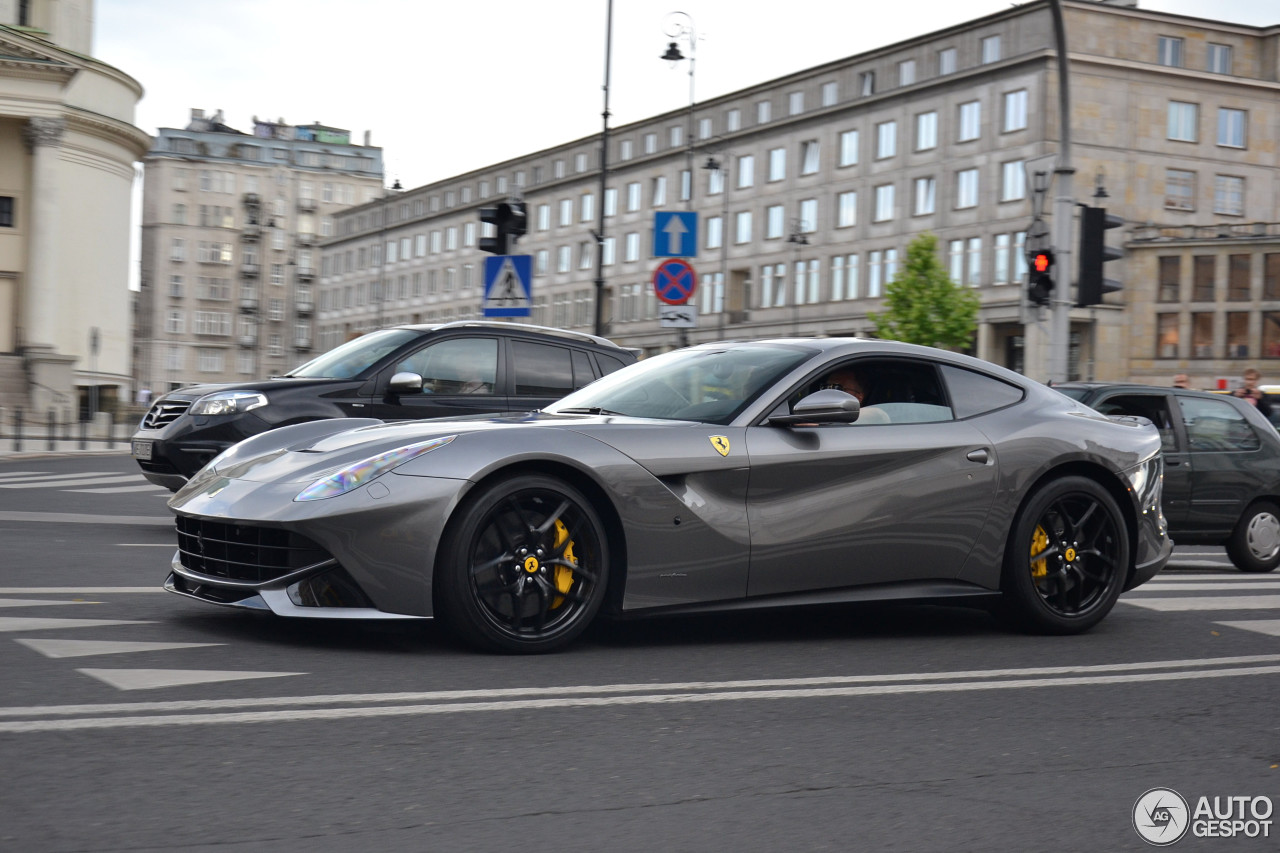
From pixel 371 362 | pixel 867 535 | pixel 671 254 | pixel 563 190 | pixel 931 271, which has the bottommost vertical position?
pixel 867 535

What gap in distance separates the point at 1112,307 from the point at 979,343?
6.58 meters

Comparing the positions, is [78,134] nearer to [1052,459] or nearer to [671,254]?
[671,254]

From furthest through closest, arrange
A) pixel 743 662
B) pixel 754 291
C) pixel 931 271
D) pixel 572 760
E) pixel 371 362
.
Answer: pixel 754 291 → pixel 931 271 → pixel 371 362 → pixel 743 662 → pixel 572 760

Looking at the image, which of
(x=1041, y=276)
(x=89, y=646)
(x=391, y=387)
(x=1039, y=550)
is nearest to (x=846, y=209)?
(x=1041, y=276)

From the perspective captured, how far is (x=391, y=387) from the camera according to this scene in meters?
10.7

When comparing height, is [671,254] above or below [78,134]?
below

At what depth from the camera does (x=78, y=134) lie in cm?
5347

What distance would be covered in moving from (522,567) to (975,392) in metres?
2.65

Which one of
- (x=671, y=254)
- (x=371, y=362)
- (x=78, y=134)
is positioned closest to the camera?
(x=371, y=362)

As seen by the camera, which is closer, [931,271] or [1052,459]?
[1052,459]

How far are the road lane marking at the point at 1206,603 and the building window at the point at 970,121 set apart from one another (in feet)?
196

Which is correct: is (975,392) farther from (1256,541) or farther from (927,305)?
(927,305)

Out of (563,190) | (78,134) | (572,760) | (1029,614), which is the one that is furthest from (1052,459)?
(563,190)

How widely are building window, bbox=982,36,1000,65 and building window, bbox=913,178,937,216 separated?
19.3ft
